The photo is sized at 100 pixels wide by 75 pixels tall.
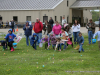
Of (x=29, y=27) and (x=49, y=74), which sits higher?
(x=29, y=27)

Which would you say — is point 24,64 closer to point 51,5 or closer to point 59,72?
point 59,72

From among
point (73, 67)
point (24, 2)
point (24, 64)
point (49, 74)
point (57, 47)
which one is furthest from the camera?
point (24, 2)

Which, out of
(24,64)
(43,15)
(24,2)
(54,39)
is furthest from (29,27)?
(24,2)

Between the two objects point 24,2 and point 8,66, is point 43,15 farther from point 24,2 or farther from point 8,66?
point 8,66

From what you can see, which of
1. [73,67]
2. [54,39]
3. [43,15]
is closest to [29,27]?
[54,39]

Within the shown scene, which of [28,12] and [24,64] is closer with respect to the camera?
[24,64]

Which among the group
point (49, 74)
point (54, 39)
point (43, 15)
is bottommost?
point (49, 74)

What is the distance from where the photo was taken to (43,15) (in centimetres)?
3825

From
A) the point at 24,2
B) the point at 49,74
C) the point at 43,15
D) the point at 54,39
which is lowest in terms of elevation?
the point at 49,74

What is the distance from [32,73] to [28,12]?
106 feet

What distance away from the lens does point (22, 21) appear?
39781mm

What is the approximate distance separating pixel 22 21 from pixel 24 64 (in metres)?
31.6

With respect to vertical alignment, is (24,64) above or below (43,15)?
below

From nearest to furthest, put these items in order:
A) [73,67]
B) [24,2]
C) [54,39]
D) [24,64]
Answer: [73,67] → [24,64] → [54,39] → [24,2]
